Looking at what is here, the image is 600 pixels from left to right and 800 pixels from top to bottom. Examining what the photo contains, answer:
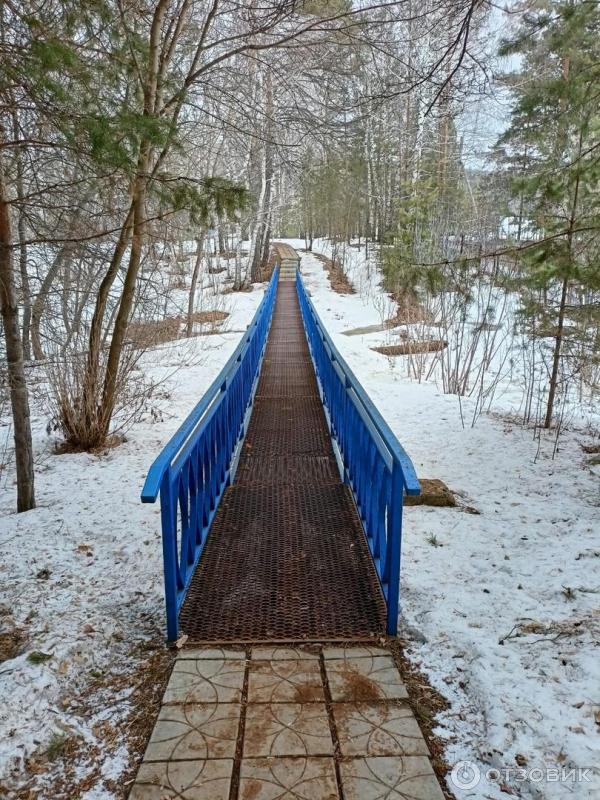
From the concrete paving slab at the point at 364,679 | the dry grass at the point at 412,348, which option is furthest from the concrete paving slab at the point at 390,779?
the dry grass at the point at 412,348

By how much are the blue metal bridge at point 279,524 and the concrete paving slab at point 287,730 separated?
50cm

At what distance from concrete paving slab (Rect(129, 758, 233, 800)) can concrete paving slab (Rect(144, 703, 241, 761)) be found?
0.11ft

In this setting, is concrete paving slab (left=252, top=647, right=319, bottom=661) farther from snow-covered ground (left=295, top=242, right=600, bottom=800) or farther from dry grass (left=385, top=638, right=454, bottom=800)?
snow-covered ground (left=295, top=242, right=600, bottom=800)

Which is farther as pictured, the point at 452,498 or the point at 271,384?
the point at 271,384

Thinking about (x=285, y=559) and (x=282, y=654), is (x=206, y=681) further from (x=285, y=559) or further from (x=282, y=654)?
(x=285, y=559)

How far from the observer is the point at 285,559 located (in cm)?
368

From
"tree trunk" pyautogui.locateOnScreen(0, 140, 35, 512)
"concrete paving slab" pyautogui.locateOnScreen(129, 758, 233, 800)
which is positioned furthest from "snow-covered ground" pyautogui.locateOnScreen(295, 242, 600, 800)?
"tree trunk" pyautogui.locateOnScreen(0, 140, 35, 512)

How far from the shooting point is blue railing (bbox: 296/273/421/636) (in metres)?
2.88

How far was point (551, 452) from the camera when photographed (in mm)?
6602

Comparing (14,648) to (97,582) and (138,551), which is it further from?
(138,551)

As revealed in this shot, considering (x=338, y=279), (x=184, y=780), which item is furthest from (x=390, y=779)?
(x=338, y=279)

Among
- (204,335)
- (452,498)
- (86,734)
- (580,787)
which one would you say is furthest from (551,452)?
(204,335)

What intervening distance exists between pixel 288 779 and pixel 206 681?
671 mm

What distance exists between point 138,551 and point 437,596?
209 centimetres
